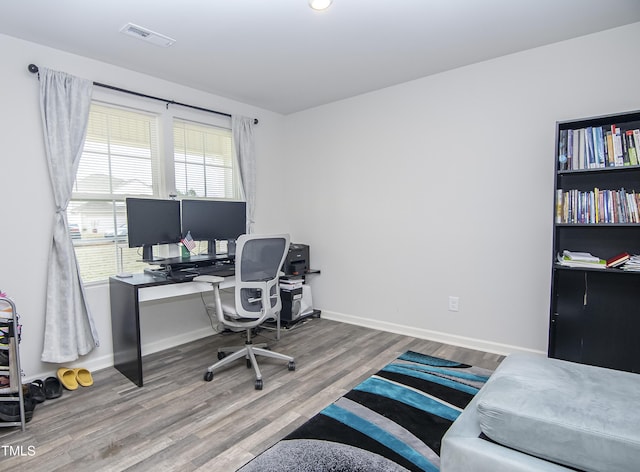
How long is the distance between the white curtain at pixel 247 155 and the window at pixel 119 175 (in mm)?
369

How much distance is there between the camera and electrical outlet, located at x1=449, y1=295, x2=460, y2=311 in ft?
10.7

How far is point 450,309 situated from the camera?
331 cm

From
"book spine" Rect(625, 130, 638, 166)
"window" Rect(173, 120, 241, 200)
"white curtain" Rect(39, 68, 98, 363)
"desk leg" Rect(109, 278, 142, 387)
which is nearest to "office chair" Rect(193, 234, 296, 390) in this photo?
"desk leg" Rect(109, 278, 142, 387)

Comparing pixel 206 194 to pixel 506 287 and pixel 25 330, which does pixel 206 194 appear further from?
pixel 506 287

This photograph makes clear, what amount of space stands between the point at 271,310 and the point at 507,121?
97.0 inches

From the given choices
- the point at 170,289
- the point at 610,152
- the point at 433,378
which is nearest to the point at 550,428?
the point at 433,378

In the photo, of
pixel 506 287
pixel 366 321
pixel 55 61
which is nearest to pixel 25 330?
pixel 55 61

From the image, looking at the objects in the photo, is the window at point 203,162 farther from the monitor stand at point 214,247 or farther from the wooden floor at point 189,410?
the wooden floor at point 189,410

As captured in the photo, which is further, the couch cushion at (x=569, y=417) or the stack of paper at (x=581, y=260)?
the stack of paper at (x=581, y=260)

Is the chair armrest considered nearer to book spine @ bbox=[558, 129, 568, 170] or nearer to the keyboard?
the keyboard

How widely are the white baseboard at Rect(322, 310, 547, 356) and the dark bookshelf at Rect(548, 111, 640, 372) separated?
1.39ft

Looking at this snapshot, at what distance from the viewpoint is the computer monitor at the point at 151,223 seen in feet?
9.25

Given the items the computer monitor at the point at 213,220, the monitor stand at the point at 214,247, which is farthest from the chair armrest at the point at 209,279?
the monitor stand at the point at 214,247

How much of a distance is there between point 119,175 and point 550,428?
3.36 m
